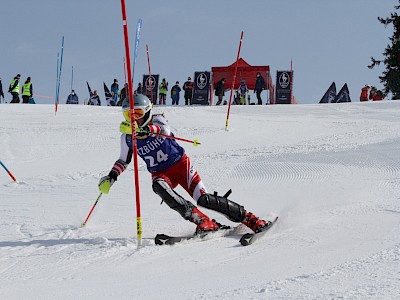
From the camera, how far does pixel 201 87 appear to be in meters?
28.1

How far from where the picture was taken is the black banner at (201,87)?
92.1 ft

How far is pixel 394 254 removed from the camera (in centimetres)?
376

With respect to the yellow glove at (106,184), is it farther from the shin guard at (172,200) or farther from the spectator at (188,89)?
the spectator at (188,89)

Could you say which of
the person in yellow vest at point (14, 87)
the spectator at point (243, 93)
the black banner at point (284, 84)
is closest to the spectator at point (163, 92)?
the spectator at point (243, 93)

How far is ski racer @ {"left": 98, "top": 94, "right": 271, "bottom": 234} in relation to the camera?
5.09m

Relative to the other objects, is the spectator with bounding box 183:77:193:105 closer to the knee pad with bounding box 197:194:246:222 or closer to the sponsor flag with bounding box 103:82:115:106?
the sponsor flag with bounding box 103:82:115:106

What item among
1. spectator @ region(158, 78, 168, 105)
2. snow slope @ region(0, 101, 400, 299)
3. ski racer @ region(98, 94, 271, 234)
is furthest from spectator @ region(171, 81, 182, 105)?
ski racer @ region(98, 94, 271, 234)

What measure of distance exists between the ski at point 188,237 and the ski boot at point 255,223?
0.20 m

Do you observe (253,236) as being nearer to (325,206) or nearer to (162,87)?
(325,206)

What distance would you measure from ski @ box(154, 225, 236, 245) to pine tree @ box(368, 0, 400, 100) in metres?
30.3

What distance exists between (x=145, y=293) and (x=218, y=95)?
22456mm

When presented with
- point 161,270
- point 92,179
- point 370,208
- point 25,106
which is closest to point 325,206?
point 370,208

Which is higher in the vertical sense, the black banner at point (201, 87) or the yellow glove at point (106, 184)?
the black banner at point (201, 87)

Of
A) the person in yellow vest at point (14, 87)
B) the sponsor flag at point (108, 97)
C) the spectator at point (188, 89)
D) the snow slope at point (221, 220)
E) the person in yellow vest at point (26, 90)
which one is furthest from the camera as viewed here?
the sponsor flag at point (108, 97)
